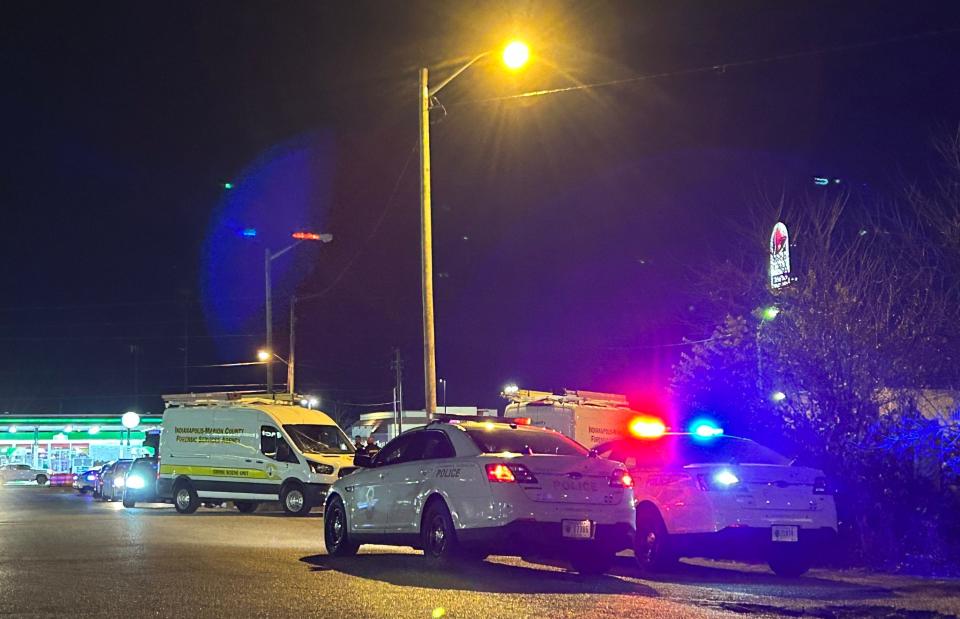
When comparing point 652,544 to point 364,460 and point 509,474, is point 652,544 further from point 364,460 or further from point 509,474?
point 364,460

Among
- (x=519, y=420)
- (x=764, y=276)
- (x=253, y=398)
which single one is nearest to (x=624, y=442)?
(x=519, y=420)

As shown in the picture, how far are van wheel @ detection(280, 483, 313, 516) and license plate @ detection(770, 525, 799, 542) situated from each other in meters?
15.0

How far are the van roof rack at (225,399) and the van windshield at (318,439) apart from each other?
206cm

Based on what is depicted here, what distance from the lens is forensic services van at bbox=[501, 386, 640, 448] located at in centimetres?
2959

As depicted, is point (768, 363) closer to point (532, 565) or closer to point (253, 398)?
point (532, 565)

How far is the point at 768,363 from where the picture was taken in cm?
1736

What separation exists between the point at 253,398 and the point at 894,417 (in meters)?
17.5

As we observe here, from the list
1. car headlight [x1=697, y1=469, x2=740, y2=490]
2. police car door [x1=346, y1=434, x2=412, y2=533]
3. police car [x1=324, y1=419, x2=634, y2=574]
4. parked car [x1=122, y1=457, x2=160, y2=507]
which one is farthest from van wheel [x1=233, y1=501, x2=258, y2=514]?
car headlight [x1=697, y1=469, x2=740, y2=490]

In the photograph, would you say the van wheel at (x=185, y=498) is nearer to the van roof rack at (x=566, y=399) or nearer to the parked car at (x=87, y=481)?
the van roof rack at (x=566, y=399)

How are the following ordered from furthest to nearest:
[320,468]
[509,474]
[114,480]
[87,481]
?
[87,481] < [114,480] < [320,468] < [509,474]

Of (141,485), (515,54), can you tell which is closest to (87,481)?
(141,485)

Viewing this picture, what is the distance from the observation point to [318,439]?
25750 millimetres

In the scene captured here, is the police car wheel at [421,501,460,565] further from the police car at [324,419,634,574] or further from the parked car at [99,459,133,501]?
the parked car at [99,459,133,501]

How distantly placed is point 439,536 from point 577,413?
18.5 m
